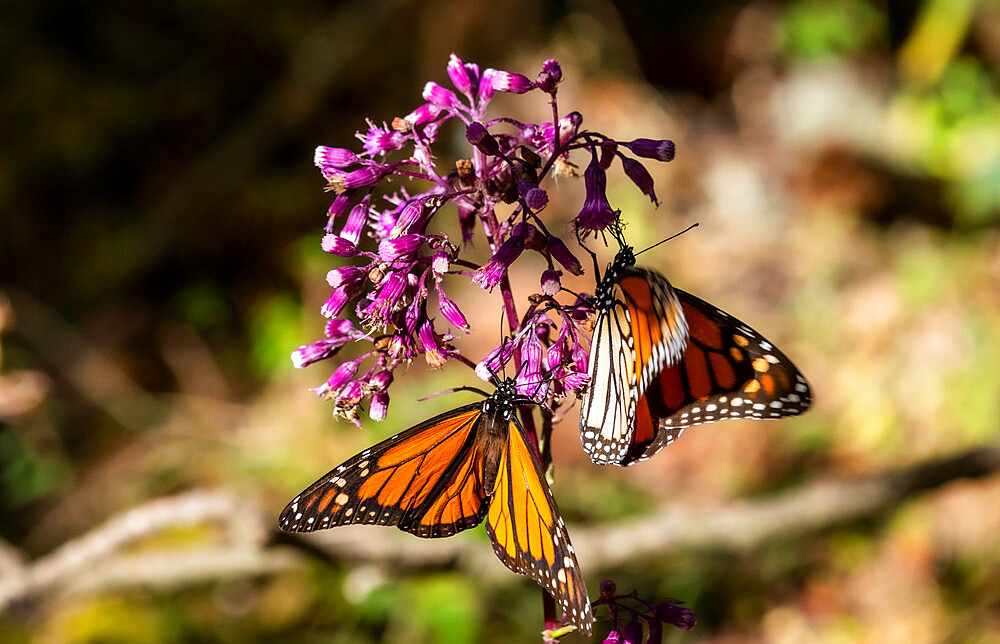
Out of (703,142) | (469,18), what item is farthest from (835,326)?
(469,18)

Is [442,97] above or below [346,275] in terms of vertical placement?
above

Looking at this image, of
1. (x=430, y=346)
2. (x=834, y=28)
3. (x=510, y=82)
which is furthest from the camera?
(x=834, y=28)

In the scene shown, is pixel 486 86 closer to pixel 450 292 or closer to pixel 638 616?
pixel 638 616

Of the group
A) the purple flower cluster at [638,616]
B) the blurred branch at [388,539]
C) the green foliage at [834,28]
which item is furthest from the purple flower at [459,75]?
the green foliage at [834,28]

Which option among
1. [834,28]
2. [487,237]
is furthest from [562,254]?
[834,28]

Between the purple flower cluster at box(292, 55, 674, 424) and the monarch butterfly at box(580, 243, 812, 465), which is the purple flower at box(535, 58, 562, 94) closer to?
the purple flower cluster at box(292, 55, 674, 424)

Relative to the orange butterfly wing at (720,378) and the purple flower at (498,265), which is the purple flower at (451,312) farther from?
the orange butterfly wing at (720,378)
